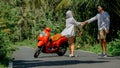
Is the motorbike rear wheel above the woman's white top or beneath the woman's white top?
beneath

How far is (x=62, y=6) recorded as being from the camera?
26.9 m

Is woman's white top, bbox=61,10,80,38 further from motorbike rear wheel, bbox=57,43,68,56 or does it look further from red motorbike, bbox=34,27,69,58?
motorbike rear wheel, bbox=57,43,68,56

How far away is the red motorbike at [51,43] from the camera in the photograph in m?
19.2

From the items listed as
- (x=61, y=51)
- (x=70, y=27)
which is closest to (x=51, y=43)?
(x=61, y=51)

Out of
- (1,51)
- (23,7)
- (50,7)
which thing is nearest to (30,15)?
(23,7)

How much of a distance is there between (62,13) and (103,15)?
1058 cm

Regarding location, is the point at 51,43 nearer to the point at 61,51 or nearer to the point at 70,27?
the point at 61,51

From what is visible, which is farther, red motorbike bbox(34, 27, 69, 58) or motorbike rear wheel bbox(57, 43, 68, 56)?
motorbike rear wheel bbox(57, 43, 68, 56)

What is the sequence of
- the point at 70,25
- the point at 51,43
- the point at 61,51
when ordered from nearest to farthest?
1. the point at 70,25
2. the point at 51,43
3. the point at 61,51

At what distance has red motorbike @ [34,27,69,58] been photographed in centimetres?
1920

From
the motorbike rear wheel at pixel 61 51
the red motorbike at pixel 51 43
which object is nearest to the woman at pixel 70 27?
the red motorbike at pixel 51 43

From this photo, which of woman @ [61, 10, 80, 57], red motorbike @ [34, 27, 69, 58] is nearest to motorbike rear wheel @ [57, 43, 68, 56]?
red motorbike @ [34, 27, 69, 58]

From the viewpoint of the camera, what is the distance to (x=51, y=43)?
19781 mm

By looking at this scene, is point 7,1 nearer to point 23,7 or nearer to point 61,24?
point 23,7
